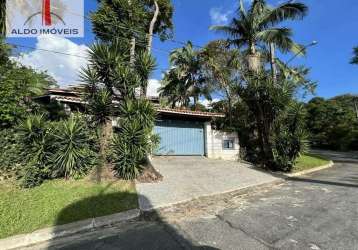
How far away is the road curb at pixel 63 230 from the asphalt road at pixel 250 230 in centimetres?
34

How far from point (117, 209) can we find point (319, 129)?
36182mm

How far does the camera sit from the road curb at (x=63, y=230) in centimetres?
561

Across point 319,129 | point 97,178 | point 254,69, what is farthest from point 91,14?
point 319,129

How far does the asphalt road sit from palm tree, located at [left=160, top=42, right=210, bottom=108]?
1730cm

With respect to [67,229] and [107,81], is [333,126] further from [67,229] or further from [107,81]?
[67,229]

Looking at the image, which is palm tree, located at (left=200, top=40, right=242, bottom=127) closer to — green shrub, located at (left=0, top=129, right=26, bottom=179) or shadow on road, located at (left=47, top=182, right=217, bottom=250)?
green shrub, located at (left=0, top=129, right=26, bottom=179)

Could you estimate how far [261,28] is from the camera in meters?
18.0

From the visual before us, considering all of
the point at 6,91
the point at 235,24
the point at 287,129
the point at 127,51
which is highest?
the point at 235,24

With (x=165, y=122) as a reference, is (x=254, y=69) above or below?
above

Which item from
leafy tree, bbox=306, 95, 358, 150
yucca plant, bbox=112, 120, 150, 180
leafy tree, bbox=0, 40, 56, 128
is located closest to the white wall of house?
yucca plant, bbox=112, 120, 150, 180

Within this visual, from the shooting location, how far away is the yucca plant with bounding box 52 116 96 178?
9.14m

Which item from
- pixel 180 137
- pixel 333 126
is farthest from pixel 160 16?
pixel 333 126

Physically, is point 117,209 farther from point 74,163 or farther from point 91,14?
point 91,14

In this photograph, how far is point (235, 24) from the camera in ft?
61.4
